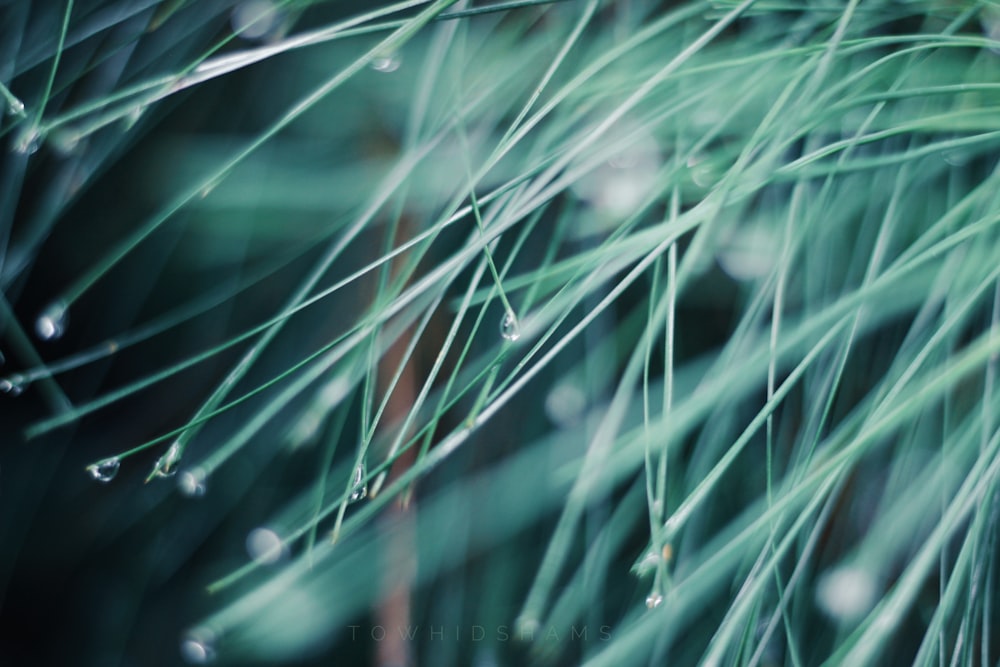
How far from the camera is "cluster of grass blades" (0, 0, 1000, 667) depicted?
10.2 inches

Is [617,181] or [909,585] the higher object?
[617,181]

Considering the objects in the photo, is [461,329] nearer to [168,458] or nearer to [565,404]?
[565,404]

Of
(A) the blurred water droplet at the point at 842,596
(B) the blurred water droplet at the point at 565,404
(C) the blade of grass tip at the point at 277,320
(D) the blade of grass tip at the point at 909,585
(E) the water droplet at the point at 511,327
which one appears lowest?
(A) the blurred water droplet at the point at 842,596

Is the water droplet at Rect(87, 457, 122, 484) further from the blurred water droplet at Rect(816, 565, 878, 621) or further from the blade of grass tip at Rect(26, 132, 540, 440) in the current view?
the blurred water droplet at Rect(816, 565, 878, 621)

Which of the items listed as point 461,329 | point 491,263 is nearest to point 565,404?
point 461,329

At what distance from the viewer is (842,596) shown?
280mm

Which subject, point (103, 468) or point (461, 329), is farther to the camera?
point (461, 329)

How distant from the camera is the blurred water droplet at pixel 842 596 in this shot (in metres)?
0.25

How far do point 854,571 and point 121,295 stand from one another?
1.14ft

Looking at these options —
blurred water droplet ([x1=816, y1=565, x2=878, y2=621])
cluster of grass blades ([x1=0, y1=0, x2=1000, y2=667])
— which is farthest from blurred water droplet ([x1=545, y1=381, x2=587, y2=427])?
blurred water droplet ([x1=816, y1=565, x2=878, y2=621])

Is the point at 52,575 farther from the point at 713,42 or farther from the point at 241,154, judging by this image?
the point at 713,42

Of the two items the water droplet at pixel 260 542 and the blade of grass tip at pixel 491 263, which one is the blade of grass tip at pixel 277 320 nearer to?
the blade of grass tip at pixel 491 263

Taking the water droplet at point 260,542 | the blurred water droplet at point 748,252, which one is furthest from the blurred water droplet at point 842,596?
the water droplet at point 260,542

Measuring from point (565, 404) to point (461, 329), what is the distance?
0.06 metres
